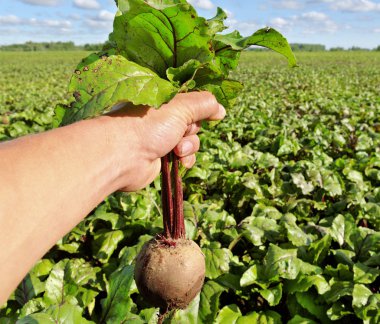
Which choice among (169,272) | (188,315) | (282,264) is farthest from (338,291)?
(169,272)

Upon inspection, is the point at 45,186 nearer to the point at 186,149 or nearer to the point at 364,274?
the point at 186,149

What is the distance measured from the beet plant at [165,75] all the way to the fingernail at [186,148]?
6 cm

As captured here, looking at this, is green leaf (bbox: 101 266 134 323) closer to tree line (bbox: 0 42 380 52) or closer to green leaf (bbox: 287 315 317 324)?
green leaf (bbox: 287 315 317 324)

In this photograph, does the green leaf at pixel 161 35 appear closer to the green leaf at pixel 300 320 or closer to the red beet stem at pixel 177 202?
the red beet stem at pixel 177 202

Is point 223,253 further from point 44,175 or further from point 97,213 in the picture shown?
point 44,175

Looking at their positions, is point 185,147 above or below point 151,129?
below

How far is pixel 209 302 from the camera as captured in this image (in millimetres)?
2277

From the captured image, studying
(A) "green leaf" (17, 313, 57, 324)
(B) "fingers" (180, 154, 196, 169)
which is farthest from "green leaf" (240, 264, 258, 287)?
(A) "green leaf" (17, 313, 57, 324)

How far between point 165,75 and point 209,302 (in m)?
1.36

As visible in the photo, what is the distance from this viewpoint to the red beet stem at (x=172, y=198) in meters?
1.75

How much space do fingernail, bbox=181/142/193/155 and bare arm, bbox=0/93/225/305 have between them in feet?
0.10

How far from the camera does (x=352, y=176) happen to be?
3.82 m

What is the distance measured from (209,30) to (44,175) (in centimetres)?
84

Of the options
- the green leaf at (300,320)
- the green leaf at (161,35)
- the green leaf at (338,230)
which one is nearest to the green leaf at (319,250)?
the green leaf at (338,230)
